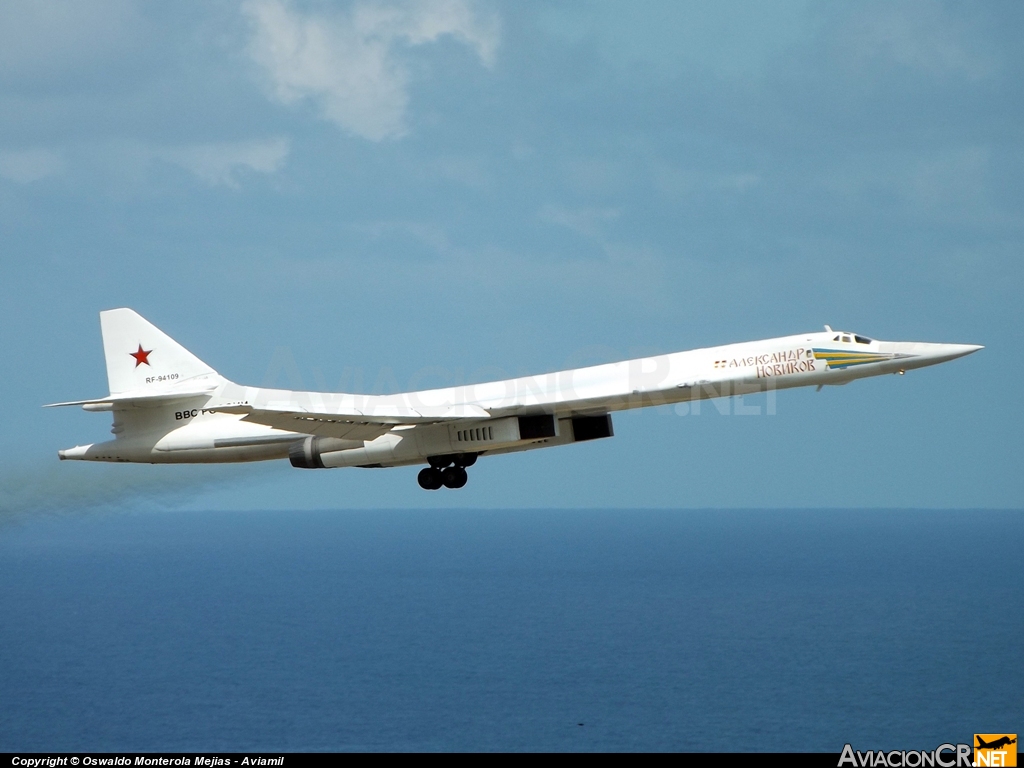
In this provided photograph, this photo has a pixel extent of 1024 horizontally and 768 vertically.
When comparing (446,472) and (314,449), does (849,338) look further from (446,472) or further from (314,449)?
(314,449)

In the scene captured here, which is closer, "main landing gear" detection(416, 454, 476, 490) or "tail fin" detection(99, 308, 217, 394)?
"main landing gear" detection(416, 454, 476, 490)

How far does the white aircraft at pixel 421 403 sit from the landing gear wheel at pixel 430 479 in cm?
3

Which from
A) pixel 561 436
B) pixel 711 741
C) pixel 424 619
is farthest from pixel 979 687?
pixel 561 436

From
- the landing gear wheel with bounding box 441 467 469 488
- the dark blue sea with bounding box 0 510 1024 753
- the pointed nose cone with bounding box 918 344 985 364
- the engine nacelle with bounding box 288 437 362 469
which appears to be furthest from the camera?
the dark blue sea with bounding box 0 510 1024 753

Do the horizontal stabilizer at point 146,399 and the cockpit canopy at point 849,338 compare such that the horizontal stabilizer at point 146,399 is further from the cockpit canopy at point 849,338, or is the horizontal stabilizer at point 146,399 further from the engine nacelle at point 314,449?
the cockpit canopy at point 849,338

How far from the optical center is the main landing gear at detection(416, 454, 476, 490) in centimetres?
2211

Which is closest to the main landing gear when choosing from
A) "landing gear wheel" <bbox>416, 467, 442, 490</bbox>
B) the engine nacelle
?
"landing gear wheel" <bbox>416, 467, 442, 490</bbox>

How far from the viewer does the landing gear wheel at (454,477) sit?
72.2 feet

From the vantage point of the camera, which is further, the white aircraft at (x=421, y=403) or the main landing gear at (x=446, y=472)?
the main landing gear at (x=446, y=472)

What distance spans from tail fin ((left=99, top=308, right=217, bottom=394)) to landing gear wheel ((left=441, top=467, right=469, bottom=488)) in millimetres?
5304

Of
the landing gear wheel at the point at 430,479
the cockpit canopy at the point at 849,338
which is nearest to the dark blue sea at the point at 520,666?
the landing gear wheel at the point at 430,479

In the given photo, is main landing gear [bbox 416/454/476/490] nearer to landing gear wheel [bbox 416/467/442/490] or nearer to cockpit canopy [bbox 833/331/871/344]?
landing gear wheel [bbox 416/467/442/490]

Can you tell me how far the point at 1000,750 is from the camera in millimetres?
29453

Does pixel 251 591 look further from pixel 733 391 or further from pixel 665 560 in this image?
pixel 733 391
